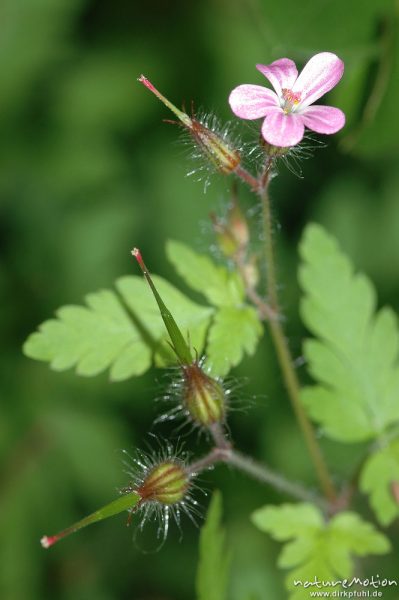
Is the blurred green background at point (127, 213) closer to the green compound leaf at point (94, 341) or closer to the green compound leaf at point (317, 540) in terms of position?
the green compound leaf at point (317, 540)

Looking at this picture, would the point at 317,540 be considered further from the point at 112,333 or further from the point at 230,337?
the point at 112,333

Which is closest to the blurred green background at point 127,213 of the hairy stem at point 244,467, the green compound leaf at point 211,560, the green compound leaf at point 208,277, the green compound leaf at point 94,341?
the hairy stem at point 244,467

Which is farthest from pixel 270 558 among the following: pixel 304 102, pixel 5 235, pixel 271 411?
pixel 304 102

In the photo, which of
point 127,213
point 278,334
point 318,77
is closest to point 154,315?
point 278,334

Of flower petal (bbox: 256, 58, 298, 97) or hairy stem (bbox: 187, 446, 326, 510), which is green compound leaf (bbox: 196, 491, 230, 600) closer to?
hairy stem (bbox: 187, 446, 326, 510)

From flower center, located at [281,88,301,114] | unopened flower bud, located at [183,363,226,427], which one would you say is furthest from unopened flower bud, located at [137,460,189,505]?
flower center, located at [281,88,301,114]

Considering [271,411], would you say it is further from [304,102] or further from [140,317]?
[304,102]
